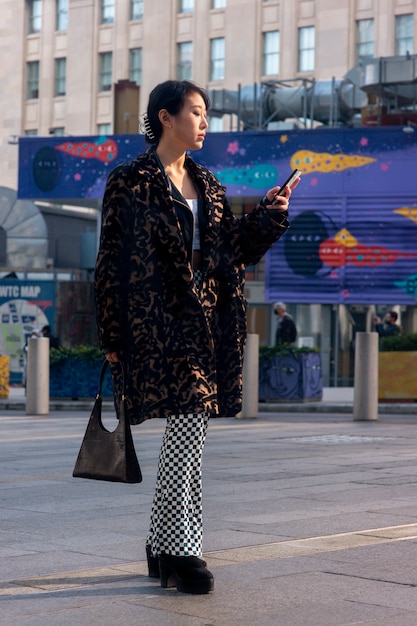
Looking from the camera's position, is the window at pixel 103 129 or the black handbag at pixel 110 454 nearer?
the black handbag at pixel 110 454

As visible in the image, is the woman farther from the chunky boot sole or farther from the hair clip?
the hair clip

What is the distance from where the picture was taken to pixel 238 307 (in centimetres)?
522

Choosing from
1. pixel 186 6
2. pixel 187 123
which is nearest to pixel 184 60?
pixel 186 6

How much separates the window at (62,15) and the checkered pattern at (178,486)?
52244 millimetres

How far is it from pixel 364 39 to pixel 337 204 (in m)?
16.4

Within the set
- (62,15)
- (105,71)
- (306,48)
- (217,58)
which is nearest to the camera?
(306,48)

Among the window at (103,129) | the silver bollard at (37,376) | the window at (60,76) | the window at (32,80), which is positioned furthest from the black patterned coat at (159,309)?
the window at (32,80)

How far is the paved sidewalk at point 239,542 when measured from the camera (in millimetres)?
4508

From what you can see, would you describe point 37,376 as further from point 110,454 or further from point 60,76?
point 60,76

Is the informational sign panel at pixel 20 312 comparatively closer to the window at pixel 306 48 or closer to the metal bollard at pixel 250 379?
the metal bollard at pixel 250 379

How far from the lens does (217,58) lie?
50.0m

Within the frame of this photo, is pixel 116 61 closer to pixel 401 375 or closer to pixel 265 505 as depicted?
pixel 401 375

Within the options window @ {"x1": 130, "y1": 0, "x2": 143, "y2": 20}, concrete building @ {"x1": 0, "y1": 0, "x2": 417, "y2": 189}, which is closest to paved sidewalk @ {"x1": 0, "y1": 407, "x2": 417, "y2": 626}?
concrete building @ {"x1": 0, "y1": 0, "x2": 417, "y2": 189}

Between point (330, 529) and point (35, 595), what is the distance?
209cm
